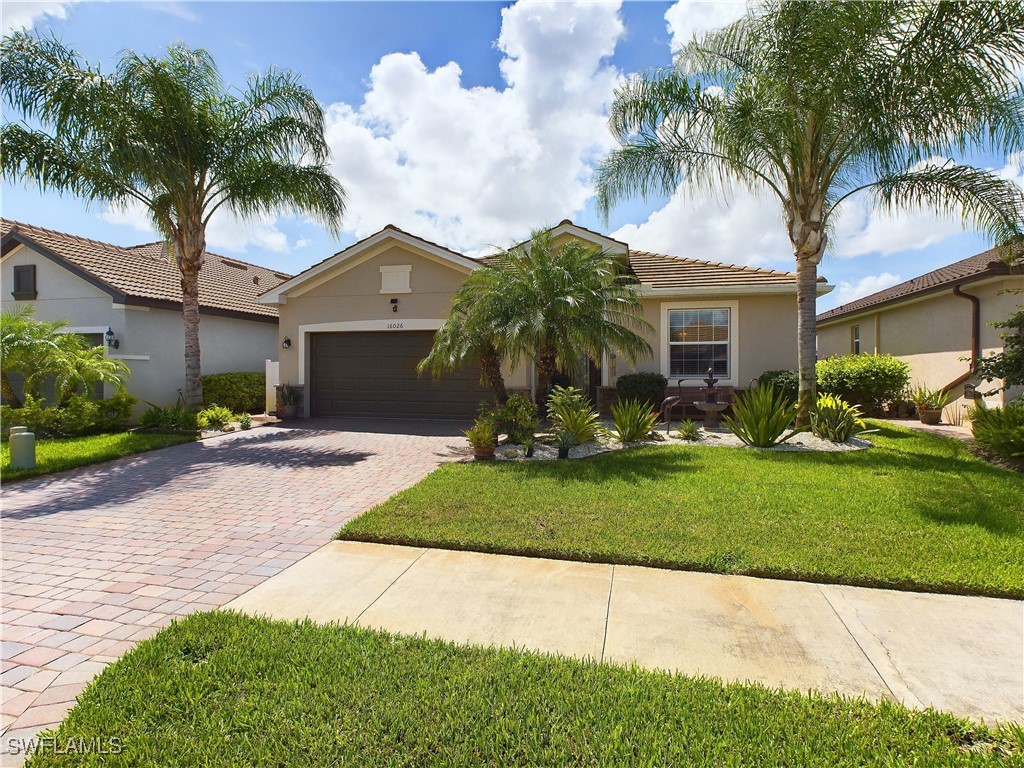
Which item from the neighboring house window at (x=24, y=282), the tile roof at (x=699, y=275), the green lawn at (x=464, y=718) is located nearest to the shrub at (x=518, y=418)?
the tile roof at (x=699, y=275)

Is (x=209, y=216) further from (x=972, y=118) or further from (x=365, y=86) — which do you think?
(x=972, y=118)

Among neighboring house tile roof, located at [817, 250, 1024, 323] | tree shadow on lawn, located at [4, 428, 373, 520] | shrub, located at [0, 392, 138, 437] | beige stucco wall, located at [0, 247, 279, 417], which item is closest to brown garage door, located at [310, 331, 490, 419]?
tree shadow on lawn, located at [4, 428, 373, 520]

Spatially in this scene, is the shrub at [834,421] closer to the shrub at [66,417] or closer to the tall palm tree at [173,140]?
the tall palm tree at [173,140]

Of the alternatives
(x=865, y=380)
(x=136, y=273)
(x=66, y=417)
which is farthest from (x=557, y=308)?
(x=136, y=273)

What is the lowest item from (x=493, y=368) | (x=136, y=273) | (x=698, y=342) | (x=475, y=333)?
(x=493, y=368)

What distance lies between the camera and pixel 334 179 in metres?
13.0

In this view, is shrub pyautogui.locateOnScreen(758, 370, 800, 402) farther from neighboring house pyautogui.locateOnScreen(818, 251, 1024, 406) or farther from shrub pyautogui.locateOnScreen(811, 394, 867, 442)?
neighboring house pyautogui.locateOnScreen(818, 251, 1024, 406)

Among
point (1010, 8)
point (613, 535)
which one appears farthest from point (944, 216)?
point (613, 535)

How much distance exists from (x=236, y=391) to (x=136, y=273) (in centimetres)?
450

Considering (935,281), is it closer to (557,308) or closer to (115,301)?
(557,308)

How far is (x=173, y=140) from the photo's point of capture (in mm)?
11414

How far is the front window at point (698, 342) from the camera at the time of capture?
1403 centimetres

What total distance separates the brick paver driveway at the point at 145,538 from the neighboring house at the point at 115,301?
17.7ft

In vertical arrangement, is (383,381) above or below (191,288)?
below
